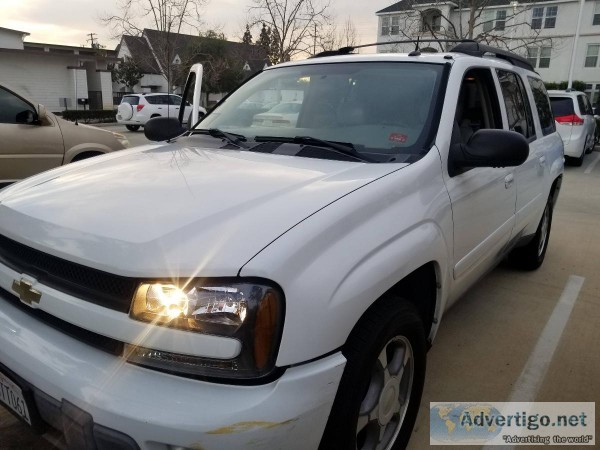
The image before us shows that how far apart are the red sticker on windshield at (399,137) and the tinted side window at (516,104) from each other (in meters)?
1.19

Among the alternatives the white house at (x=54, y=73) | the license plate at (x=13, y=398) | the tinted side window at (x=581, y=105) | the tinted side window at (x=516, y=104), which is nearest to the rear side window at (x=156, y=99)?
the white house at (x=54, y=73)

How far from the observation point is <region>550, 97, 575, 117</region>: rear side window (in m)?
11.3

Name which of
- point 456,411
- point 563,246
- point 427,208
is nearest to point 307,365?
point 427,208

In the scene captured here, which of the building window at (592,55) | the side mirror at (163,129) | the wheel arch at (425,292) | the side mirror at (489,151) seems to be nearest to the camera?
the wheel arch at (425,292)

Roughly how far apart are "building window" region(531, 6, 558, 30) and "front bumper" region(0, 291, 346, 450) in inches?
1496

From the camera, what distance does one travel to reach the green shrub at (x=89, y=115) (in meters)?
23.7

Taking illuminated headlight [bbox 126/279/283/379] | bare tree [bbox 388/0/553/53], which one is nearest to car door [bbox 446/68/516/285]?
illuminated headlight [bbox 126/279/283/379]

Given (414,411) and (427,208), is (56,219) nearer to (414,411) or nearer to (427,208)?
(427,208)

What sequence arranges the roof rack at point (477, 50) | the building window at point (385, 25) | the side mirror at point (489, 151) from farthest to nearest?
the building window at point (385, 25) < the roof rack at point (477, 50) < the side mirror at point (489, 151)

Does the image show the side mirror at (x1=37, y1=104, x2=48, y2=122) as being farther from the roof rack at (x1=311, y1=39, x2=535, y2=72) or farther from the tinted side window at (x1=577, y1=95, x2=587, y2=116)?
the tinted side window at (x1=577, y1=95, x2=587, y2=116)

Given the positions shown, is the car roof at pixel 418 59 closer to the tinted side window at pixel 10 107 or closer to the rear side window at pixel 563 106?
the tinted side window at pixel 10 107

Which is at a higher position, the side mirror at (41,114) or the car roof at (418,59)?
the car roof at (418,59)

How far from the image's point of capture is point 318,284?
5.01 ft

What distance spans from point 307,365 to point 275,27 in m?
15.5
